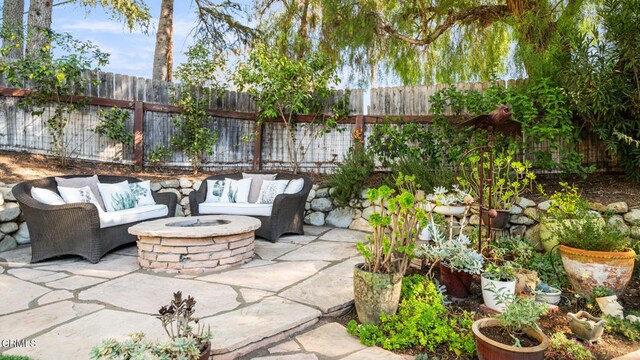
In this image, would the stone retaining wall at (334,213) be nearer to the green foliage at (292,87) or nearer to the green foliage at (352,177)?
the green foliage at (352,177)

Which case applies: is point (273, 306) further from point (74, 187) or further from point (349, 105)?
point (349, 105)

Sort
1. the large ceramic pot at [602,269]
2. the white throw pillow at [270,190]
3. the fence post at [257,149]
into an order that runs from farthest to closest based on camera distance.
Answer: the fence post at [257,149] → the white throw pillow at [270,190] → the large ceramic pot at [602,269]

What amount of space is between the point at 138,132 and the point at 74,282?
13.2 feet

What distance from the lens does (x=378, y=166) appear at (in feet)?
21.2

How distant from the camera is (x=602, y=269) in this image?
3129 mm

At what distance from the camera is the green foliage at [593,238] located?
3211mm

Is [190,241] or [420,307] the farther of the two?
[190,241]

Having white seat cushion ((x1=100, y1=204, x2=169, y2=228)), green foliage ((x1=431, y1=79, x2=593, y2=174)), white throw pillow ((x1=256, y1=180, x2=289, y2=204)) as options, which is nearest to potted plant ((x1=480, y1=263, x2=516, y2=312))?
green foliage ((x1=431, y1=79, x2=593, y2=174))

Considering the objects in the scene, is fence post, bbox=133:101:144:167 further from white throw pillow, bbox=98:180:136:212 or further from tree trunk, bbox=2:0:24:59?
white throw pillow, bbox=98:180:136:212

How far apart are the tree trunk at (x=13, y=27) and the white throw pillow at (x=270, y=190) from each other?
14.1 ft

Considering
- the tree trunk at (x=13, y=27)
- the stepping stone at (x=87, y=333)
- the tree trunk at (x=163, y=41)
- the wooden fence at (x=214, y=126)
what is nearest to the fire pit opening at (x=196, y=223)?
the stepping stone at (x=87, y=333)

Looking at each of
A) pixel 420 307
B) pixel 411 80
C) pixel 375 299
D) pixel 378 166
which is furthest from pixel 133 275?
pixel 411 80

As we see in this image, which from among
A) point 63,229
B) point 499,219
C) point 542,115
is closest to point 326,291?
point 499,219

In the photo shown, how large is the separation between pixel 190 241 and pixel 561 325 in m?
2.92
